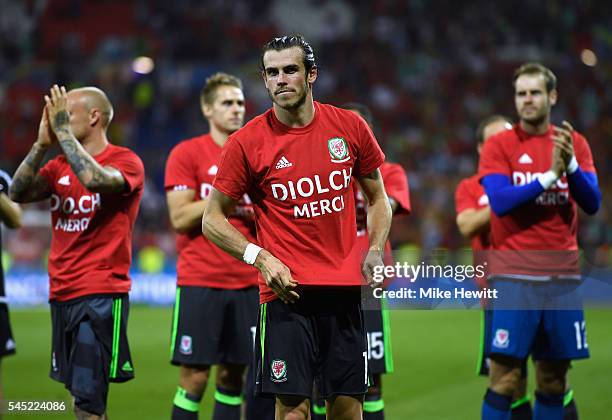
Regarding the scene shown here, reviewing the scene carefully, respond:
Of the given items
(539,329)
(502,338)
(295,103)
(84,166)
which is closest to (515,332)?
(502,338)

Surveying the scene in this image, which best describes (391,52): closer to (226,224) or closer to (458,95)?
(458,95)

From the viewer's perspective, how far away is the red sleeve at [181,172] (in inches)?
257

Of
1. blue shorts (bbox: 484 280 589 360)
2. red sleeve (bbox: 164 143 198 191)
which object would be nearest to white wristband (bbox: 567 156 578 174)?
blue shorts (bbox: 484 280 589 360)

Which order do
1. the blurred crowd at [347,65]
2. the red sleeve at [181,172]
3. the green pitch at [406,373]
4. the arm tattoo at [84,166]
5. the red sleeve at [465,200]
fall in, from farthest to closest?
1. the blurred crowd at [347,65]
2. the green pitch at [406,373]
3. the red sleeve at [465,200]
4. the red sleeve at [181,172]
5. the arm tattoo at [84,166]

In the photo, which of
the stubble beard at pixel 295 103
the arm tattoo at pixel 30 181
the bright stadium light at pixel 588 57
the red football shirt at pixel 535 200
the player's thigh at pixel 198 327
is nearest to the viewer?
the stubble beard at pixel 295 103

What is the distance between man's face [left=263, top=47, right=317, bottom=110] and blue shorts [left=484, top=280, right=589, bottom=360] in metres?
2.38

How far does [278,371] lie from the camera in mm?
4570

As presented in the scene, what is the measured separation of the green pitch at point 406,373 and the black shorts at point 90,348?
222cm

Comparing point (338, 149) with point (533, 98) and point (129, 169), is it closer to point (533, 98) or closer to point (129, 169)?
point (129, 169)

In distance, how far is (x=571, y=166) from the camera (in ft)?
19.2

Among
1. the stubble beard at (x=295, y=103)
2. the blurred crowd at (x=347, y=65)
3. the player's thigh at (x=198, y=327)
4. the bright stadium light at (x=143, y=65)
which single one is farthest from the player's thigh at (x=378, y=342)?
the bright stadium light at (x=143, y=65)

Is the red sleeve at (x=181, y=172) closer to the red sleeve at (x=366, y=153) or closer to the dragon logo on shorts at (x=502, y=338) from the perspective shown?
the red sleeve at (x=366, y=153)

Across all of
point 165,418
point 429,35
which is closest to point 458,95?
point 429,35

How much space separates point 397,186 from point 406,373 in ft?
15.2
